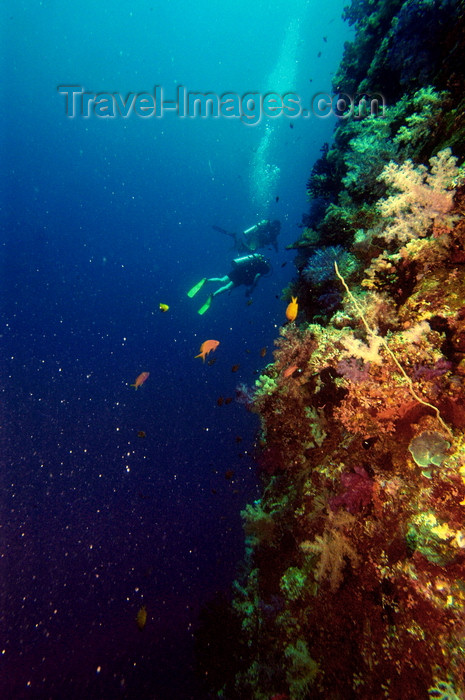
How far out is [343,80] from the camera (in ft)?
25.1

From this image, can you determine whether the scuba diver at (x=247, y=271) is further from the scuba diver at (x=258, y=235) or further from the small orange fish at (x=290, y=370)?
the small orange fish at (x=290, y=370)

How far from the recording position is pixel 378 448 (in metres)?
2.75

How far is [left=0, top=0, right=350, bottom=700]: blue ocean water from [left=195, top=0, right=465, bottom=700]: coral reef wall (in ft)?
4.66

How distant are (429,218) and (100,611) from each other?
19725 millimetres

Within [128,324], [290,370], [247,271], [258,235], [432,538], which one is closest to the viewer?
[432,538]

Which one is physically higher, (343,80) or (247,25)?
(247,25)

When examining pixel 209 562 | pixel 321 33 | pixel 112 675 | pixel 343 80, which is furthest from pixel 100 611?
pixel 321 33

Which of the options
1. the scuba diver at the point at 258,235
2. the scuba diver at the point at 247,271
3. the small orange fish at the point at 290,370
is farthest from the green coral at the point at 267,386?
the scuba diver at the point at 258,235

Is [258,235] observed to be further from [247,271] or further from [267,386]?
[267,386]

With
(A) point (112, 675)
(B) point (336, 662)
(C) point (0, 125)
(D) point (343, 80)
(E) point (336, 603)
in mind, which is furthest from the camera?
(C) point (0, 125)

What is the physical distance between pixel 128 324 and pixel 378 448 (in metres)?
69.7

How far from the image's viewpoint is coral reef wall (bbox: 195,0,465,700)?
Answer: 7.02 feet

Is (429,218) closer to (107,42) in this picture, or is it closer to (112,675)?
(112,675)

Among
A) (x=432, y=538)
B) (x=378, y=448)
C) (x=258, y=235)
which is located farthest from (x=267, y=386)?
Result: (x=258, y=235)
